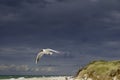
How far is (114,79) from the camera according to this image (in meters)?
65.4

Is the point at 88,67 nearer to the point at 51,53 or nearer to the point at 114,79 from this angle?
the point at 114,79

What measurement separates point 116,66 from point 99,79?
4150mm

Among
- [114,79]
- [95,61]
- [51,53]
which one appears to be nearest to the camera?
[51,53]

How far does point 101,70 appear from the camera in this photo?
68875 millimetres

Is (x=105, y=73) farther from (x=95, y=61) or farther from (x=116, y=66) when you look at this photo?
(x=95, y=61)

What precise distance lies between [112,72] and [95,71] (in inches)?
165

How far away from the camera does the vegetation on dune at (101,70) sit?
218 feet

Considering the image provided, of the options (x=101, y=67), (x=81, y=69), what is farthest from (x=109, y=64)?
(x=81, y=69)

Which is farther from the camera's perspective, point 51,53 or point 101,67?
point 101,67

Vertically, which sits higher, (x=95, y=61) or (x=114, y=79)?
(x=95, y=61)

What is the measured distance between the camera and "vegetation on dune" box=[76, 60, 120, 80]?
2611 inches

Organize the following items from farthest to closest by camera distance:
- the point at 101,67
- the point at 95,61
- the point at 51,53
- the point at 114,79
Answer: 1. the point at 95,61
2. the point at 101,67
3. the point at 114,79
4. the point at 51,53

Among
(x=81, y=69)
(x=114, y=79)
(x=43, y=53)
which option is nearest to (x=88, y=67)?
(x=81, y=69)

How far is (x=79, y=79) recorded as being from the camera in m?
70.2
